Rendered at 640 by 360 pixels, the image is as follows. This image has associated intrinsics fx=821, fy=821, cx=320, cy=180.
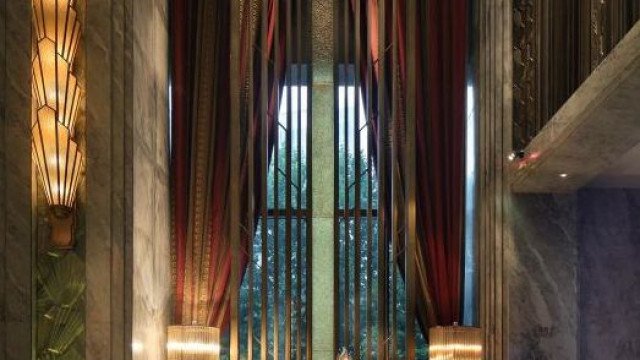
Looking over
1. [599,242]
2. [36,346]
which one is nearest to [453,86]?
[599,242]

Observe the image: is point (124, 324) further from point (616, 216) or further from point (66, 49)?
point (616, 216)

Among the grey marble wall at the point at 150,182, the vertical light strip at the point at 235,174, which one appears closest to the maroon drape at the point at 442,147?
the vertical light strip at the point at 235,174

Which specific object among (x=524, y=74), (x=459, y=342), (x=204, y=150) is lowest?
(x=459, y=342)

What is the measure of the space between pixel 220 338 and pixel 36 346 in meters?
2.06

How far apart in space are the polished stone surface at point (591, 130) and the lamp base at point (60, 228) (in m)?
2.78

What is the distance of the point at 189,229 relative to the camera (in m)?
6.48

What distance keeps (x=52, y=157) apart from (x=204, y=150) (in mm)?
1960

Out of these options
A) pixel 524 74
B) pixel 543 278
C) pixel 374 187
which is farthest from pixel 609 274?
pixel 374 187

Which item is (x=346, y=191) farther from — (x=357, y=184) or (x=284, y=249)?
(x=284, y=249)

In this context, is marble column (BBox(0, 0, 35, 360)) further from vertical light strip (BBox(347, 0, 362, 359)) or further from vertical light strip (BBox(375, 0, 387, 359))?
vertical light strip (BBox(375, 0, 387, 359))

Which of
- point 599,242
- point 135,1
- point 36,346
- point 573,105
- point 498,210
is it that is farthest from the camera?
point 599,242

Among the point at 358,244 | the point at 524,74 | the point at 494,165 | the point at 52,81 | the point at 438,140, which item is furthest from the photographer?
the point at 438,140

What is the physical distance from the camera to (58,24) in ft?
15.3

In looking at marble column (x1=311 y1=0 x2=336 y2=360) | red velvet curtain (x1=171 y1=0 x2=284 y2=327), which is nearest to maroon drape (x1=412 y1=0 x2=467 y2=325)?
marble column (x1=311 y1=0 x2=336 y2=360)
